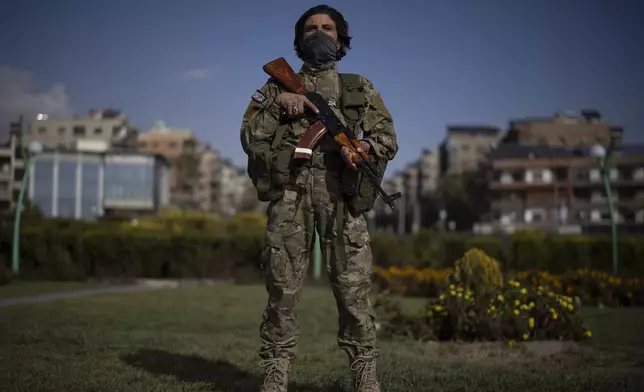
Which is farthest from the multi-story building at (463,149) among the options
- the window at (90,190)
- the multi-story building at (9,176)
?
the multi-story building at (9,176)

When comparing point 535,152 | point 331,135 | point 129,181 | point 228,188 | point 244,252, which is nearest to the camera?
point 331,135

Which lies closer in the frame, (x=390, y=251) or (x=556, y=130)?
(x=390, y=251)

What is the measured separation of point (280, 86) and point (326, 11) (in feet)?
1.90

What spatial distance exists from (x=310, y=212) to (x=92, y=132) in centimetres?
4778

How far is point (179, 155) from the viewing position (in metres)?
99.6

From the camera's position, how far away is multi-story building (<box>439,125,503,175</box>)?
3543 inches

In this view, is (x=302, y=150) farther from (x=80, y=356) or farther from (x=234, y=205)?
(x=234, y=205)

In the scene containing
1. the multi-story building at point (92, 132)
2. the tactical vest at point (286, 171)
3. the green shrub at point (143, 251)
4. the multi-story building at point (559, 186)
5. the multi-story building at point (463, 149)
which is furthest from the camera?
the multi-story building at point (463, 149)

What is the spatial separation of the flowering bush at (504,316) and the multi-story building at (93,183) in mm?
20002

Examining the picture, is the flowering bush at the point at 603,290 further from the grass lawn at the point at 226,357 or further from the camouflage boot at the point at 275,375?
the camouflage boot at the point at 275,375

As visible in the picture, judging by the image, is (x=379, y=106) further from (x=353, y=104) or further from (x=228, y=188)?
(x=228, y=188)

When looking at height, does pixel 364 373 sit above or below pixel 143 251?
below

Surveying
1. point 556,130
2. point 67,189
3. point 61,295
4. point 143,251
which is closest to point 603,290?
point 61,295

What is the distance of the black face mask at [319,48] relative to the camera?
4578 mm
